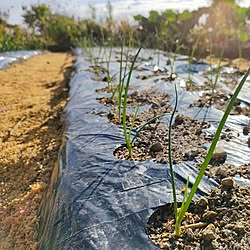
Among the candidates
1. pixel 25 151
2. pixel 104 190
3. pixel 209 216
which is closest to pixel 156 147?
pixel 104 190

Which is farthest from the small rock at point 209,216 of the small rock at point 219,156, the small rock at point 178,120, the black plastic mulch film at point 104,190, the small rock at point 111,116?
the small rock at point 111,116

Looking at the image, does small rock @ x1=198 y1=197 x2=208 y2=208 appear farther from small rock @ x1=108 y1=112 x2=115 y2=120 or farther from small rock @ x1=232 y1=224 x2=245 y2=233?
small rock @ x1=108 y1=112 x2=115 y2=120

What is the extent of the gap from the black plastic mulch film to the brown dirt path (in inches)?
5.9

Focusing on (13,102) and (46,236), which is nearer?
(46,236)

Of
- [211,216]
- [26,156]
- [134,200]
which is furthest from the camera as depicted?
[26,156]

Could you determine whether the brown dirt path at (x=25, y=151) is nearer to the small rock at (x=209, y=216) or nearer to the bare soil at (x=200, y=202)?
the bare soil at (x=200, y=202)

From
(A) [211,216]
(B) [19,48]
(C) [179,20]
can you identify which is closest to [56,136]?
(A) [211,216]

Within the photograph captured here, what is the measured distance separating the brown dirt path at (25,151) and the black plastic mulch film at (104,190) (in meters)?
0.15

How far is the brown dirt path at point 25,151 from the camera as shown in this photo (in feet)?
4.68

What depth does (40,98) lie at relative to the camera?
3.36 meters

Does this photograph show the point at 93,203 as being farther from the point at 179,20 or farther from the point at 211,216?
the point at 179,20

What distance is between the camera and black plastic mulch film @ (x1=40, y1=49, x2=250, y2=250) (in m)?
0.95

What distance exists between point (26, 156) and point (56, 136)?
1.13 feet

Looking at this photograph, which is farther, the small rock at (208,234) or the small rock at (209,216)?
the small rock at (209,216)
